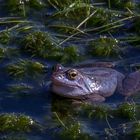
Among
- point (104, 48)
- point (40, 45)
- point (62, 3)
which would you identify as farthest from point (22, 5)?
point (104, 48)

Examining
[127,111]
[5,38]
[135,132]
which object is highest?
[5,38]

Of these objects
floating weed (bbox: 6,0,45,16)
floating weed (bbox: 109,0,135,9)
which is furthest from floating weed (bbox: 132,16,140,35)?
floating weed (bbox: 6,0,45,16)

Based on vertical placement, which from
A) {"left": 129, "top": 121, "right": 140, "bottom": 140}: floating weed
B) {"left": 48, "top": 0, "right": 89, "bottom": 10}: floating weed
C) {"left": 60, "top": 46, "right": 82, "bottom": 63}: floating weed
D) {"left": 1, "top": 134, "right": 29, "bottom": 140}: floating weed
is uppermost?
{"left": 48, "top": 0, "right": 89, "bottom": 10}: floating weed

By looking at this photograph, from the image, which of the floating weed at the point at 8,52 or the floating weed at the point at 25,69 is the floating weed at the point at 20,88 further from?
the floating weed at the point at 8,52

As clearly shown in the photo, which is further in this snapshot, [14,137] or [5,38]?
→ [5,38]

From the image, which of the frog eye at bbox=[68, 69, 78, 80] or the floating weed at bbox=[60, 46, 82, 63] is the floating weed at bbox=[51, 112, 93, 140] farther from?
the floating weed at bbox=[60, 46, 82, 63]

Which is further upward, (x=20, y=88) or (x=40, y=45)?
(x=40, y=45)

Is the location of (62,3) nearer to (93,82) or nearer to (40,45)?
(40,45)

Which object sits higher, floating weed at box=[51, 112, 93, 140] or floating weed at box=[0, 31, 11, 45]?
floating weed at box=[0, 31, 11, 45]
